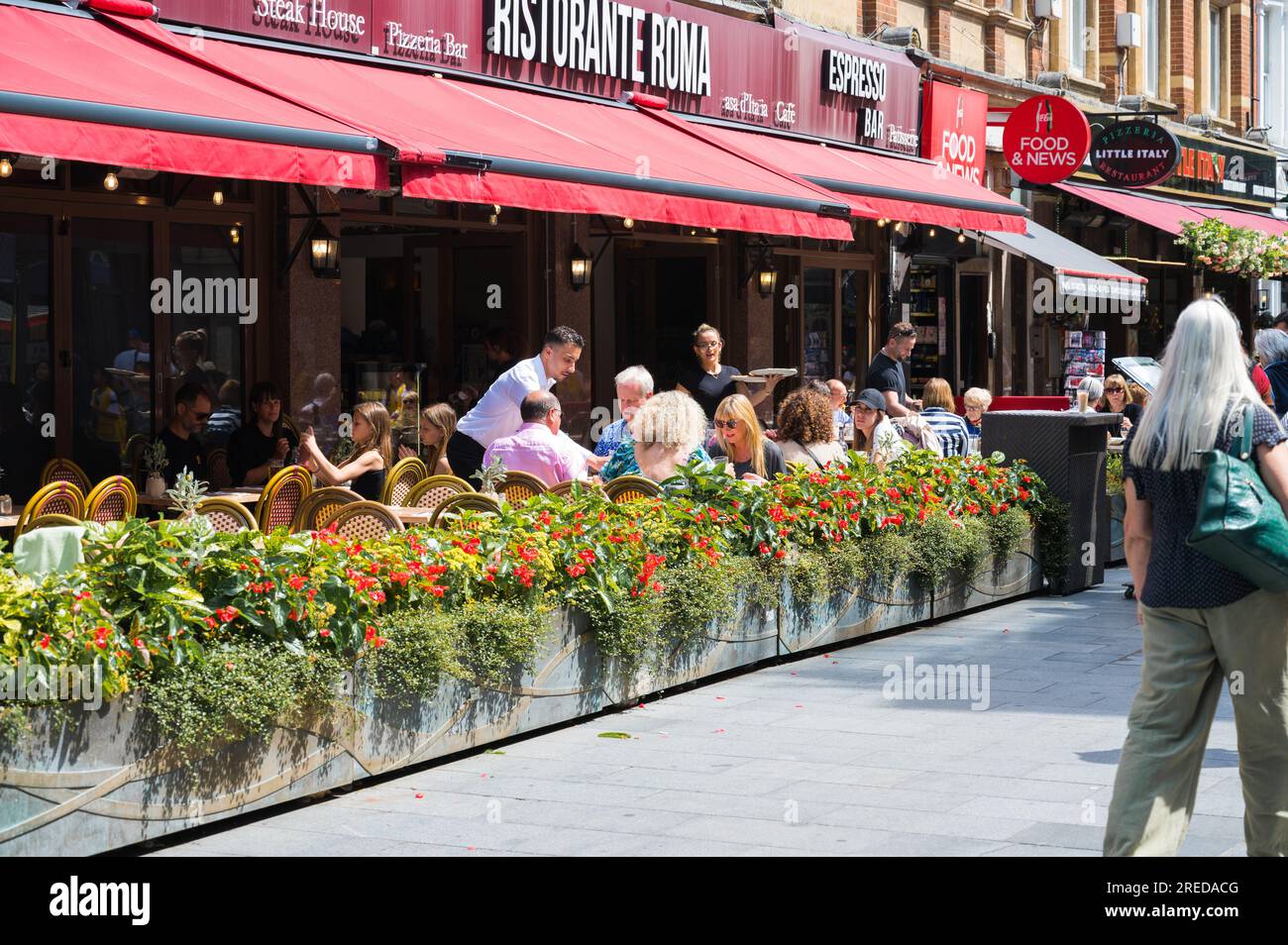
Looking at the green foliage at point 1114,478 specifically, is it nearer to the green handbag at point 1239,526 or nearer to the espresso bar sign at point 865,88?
the espresso bar sign at point 865,88

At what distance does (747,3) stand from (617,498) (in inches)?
378

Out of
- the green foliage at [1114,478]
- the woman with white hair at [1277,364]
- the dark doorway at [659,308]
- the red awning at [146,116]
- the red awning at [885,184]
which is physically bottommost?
the green foliage at [1114,478]

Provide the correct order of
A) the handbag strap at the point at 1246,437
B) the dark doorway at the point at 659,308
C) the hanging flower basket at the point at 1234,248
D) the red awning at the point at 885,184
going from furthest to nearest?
the hanging flower basket at the point at 1234,248, the dark doorway at the point at 659,308, the red awning at the point at 885,184, the handbag strap at the point at 1246,437

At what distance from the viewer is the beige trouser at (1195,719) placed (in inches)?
189

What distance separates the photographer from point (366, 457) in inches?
399

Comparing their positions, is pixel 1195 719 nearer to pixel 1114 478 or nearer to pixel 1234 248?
pixel 1114 478

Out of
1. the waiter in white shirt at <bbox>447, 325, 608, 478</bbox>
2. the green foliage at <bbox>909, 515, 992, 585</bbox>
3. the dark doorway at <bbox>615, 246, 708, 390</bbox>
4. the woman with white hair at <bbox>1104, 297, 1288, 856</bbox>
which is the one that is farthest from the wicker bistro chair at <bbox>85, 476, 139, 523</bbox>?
the dark doorway at <bbox>615, 246, 708, 390</bbox>

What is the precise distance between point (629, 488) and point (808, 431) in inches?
70.4

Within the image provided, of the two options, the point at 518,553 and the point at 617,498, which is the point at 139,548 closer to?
the point at 518,553

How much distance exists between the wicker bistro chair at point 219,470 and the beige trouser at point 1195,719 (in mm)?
7668

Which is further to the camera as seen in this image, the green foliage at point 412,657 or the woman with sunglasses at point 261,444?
the woman with sunglasses at point 261,444

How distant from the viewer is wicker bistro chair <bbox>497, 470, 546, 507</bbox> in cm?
908

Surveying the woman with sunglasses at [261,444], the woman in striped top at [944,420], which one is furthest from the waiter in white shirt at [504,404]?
the woman in striped top at [944,420]

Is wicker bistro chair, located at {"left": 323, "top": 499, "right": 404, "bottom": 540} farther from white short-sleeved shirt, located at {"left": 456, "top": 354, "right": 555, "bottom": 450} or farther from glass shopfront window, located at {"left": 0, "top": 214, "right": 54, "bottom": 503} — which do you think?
glass shopfront window, located at {"left": 0, "top": 214, "right": 54, "bottom": 503}
